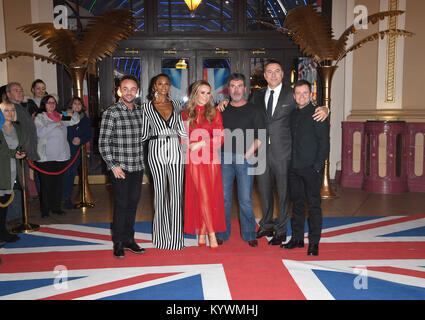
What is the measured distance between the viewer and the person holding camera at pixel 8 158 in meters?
3.44

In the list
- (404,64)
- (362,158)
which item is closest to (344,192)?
(362,158)

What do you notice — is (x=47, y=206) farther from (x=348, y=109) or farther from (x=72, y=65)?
(x=348, y=109)

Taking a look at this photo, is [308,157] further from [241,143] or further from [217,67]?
[217,67]

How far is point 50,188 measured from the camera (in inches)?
184

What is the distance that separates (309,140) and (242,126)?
568mm

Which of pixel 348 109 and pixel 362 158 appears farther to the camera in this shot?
pixel 348 109

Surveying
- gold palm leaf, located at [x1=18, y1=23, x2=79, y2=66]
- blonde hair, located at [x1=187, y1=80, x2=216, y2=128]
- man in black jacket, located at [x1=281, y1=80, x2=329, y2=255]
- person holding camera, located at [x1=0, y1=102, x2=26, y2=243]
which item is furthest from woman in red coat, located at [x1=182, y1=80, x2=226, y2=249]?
gold palm leaf, located at [x1=18, y1=23, x2=79, y2=66]

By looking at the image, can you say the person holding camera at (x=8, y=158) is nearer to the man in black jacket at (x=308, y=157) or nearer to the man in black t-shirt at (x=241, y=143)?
the man in black t-shirt at (x=241, y=143)

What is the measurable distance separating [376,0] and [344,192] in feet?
10.7

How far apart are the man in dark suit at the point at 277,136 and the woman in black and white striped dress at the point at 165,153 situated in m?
0.77

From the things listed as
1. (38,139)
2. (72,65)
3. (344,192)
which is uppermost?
(72,65)

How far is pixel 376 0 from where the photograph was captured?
6.33 metres

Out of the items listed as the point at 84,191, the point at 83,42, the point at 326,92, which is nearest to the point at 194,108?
the point at 84,191
